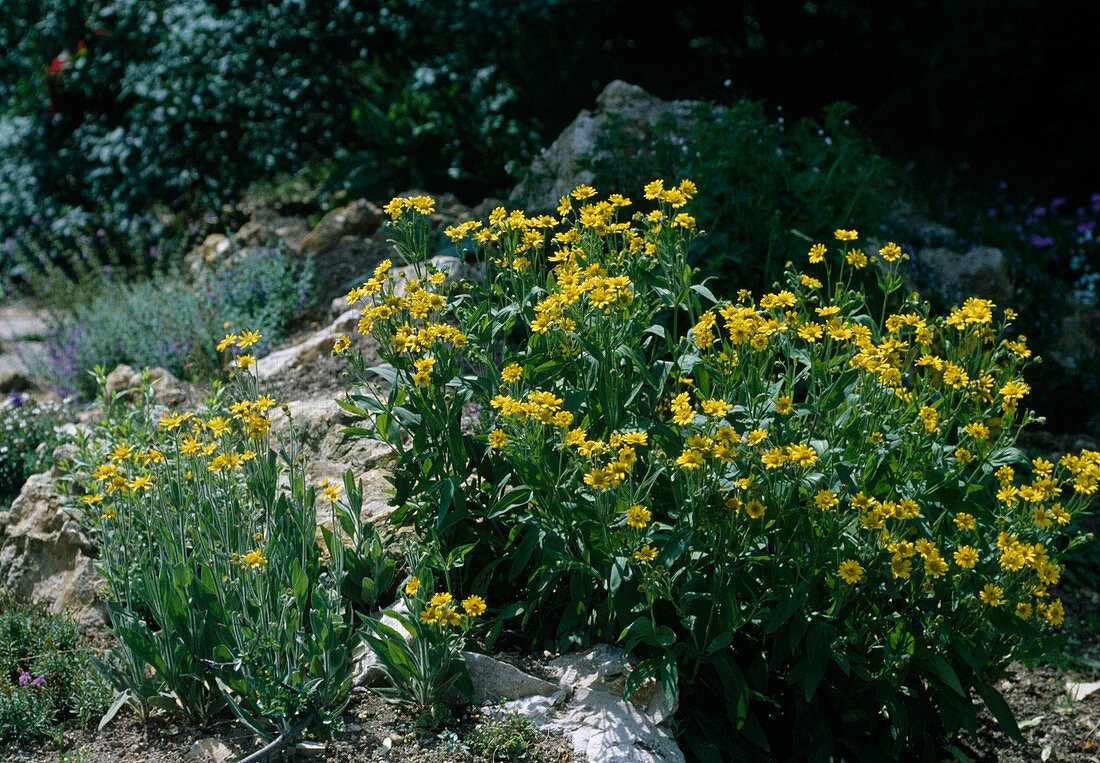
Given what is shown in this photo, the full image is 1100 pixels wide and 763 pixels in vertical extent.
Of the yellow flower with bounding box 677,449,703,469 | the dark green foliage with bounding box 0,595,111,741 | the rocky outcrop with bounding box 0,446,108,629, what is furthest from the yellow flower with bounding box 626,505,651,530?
the rocky outcrop with bounding box 0,446,108,629

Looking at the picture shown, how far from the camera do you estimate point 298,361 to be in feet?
15.0

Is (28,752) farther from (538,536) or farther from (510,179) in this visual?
(510,179)

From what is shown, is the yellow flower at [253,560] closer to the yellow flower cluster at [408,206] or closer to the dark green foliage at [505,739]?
the dark green foliage at [505,739]

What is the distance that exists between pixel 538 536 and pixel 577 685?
448 millimetres

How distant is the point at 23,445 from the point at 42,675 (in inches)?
72.0

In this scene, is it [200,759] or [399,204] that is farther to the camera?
[399,204]

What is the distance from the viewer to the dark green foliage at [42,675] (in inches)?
112

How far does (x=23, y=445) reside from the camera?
4492 mm

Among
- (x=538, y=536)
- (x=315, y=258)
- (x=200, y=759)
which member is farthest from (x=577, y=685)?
(x=315, y=258)

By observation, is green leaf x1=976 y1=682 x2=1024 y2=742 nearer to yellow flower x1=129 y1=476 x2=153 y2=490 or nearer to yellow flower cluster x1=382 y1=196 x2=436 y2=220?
yellow flower cluster x1=382 y1=196 x2=436 y2=220

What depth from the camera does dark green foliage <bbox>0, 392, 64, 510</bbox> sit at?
432 cm

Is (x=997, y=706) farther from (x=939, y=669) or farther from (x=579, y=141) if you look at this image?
(x=579, y=141)

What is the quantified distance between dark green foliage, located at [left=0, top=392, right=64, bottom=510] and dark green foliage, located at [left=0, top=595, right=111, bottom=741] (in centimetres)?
103

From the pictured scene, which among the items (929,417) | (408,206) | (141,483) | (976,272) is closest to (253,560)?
(141,483)
